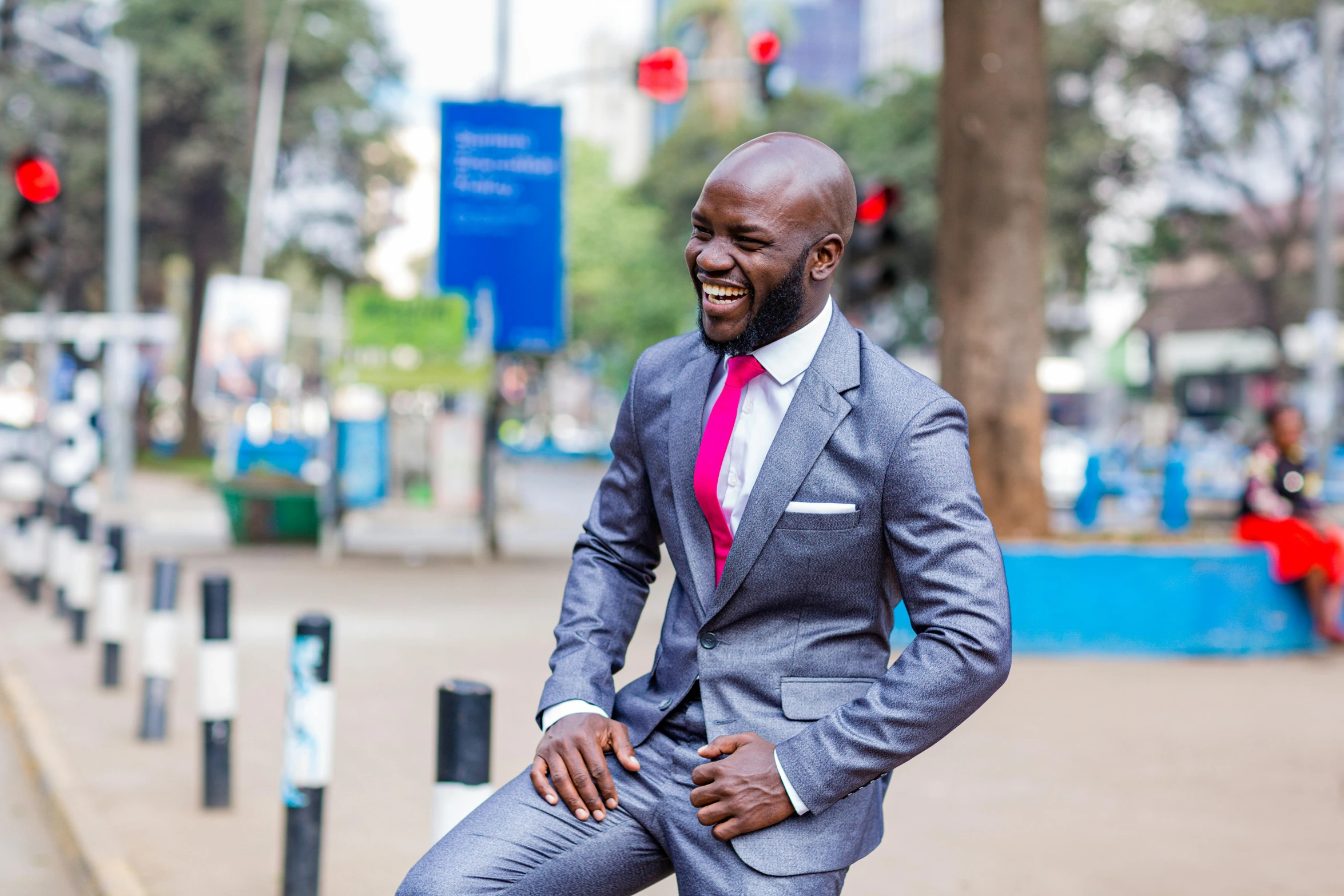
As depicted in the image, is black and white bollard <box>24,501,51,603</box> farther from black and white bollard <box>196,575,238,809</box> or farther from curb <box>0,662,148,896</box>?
black and white bollard <box>196,575,238,809</box>

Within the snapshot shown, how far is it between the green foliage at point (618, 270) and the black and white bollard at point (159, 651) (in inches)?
1381

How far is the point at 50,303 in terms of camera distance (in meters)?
15.3

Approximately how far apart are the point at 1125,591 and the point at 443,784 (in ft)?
24.0

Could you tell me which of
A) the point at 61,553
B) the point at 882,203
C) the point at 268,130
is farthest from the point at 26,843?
the point at 268,130

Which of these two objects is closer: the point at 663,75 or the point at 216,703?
the point at 216,703

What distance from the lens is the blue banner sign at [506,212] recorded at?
1611 cm

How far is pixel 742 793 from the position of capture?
2055mm

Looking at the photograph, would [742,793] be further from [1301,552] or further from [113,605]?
[1301,552]

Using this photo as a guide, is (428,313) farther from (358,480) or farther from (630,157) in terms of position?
(630,157)

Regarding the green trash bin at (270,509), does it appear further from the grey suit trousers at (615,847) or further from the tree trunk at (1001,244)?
the grey suit trousers at (615,847)

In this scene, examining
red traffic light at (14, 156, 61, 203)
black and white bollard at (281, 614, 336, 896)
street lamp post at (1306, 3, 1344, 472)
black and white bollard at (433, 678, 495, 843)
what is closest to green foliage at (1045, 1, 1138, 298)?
street lamp post at (1306, 3, 1344, 472)

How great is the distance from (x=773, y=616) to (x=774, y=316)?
407 mm

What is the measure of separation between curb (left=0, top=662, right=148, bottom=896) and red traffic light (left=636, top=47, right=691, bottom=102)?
1075 centimetres

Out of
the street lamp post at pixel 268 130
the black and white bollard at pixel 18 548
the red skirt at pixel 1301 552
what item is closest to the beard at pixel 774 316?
the red skirt at pixel 1301 552
